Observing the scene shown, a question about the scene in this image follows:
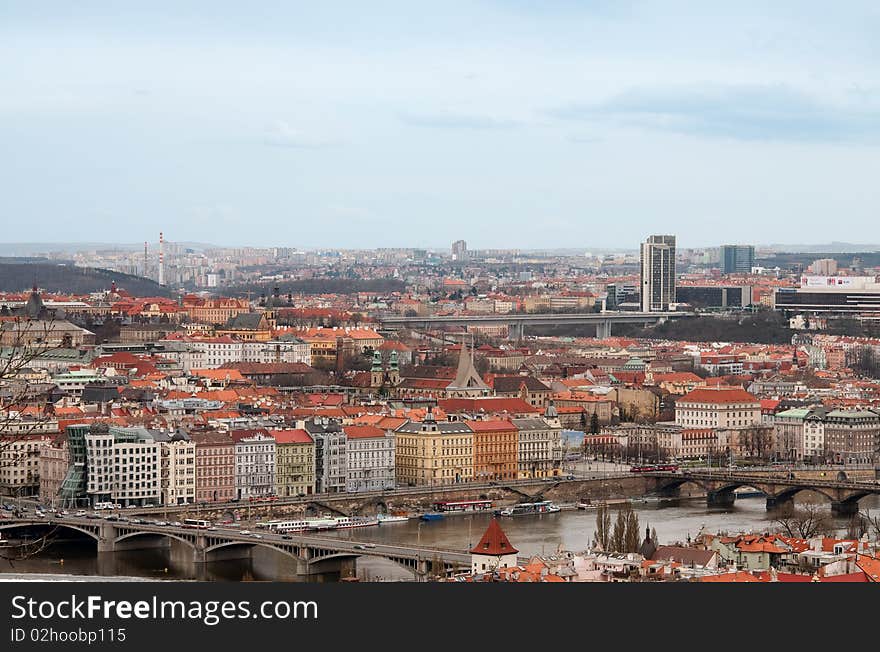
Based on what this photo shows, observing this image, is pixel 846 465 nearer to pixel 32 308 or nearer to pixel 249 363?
pixel 249 363

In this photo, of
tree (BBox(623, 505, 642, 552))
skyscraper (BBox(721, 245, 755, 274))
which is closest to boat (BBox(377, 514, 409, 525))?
tree (BBox(623, 505, 642, 552))

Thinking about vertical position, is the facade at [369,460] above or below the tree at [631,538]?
below

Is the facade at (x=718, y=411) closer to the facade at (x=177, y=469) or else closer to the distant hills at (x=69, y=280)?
the facade at (x=177, y=469)

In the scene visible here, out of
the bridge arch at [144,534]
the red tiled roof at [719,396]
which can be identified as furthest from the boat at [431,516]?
the red tiled roof at [719,396]

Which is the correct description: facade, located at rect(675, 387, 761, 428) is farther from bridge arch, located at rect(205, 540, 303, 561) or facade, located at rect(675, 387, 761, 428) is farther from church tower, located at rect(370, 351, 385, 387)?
bridge arch, located at rect(205, 540, 303, 561)

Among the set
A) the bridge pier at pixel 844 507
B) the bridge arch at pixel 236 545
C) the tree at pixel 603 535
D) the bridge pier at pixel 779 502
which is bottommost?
the bridge pier at pixel 779 502
